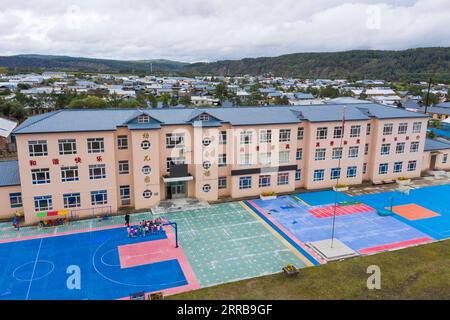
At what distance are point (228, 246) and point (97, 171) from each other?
14.3 meters

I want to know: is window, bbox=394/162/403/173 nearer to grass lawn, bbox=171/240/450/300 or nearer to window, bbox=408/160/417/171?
window, bbox=408/160/417/171

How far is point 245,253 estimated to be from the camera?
88.4 ft

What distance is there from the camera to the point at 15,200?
106 ft

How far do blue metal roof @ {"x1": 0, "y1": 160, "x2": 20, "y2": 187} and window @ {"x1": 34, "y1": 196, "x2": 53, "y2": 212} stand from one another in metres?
2.52

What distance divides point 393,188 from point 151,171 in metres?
28.3

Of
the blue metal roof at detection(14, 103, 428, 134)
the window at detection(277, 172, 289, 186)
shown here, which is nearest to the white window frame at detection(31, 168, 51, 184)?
the blue metal roof at detection(14, 103, 428, 134)

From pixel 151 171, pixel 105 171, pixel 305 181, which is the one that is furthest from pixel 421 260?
pixel 105 171

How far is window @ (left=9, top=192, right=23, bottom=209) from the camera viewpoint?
105ft

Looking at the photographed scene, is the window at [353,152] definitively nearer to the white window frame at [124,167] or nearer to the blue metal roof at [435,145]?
the blue metal roof at [435,145]

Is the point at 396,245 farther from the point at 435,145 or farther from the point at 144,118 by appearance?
the point at 435,145

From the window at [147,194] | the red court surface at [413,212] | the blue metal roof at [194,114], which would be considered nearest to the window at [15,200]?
the blue metal roof at [194,114]

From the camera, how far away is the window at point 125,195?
115 feet

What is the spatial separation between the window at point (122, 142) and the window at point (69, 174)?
446cm

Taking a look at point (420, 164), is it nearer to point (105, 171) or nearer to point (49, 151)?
point (105, 171)
